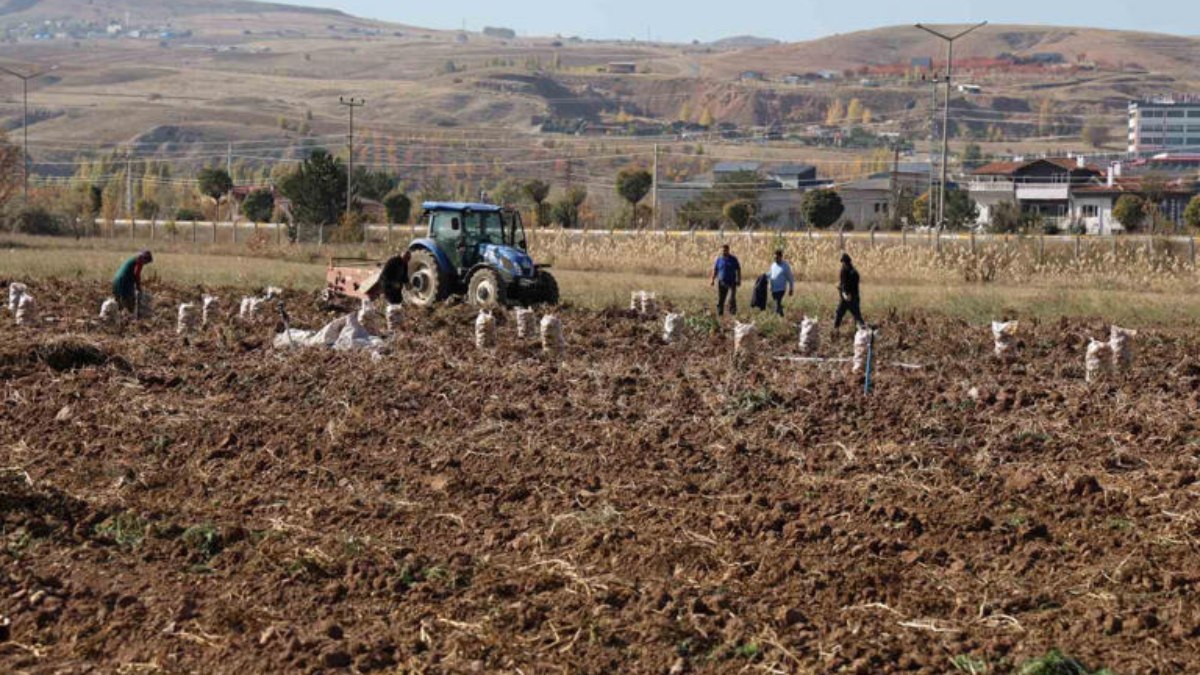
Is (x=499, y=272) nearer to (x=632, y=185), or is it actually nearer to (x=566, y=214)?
(x=566, y=214)

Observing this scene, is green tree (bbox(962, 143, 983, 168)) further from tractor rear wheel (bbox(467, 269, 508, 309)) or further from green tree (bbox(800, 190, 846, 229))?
tractor rear wheel (bbox(467, 269, 508, 309))

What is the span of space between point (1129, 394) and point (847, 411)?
2.64 meters

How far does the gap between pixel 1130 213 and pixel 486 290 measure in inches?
1825

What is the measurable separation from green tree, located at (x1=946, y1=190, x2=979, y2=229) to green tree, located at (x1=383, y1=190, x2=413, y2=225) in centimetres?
2123

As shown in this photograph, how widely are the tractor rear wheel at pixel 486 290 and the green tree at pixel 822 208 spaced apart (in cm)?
4469

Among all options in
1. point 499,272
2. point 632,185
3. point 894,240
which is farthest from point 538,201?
point 499,272

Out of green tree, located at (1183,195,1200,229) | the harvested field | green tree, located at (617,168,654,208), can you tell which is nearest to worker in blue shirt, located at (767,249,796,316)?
the harvested field

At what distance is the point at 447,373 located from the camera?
15320 millimetres

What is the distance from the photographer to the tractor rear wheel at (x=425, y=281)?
75.2ft

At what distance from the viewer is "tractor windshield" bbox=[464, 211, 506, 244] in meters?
23.4

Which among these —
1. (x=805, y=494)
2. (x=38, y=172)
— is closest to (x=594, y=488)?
(x=805, y=494)

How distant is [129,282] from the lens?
2081cm

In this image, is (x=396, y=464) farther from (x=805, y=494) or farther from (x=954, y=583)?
(x=954, y=583)

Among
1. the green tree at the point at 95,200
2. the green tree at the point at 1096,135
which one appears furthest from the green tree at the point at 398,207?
the green tree at the point at 1096,135
